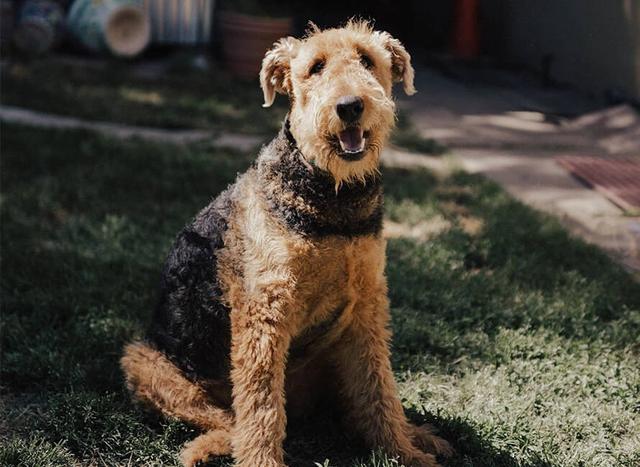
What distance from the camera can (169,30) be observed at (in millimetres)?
9773

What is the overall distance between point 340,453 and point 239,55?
22.5 ft

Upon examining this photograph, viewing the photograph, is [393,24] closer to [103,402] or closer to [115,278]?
[115,278]

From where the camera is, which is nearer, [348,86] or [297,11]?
[348,86]

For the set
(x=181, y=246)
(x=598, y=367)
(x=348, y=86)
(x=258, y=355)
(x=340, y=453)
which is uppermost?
(x=348, y=86)

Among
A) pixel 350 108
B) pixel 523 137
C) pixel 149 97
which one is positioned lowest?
pixel 149 97

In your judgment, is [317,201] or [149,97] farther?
[149,97]

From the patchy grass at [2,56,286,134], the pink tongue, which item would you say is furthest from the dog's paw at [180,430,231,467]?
the patchy grass at [2,56,286,134]

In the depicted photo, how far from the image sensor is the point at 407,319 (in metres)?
3.75

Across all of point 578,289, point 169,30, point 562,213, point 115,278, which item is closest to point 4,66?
point 169,30

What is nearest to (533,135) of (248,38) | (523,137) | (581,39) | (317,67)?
(523,137)

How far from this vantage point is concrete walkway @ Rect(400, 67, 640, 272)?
16.4ft

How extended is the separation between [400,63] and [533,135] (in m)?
4.64

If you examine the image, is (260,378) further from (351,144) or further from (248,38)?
(248,38)

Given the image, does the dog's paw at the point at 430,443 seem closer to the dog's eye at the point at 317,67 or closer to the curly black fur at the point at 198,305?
the curly black fur at the point at 198,305
